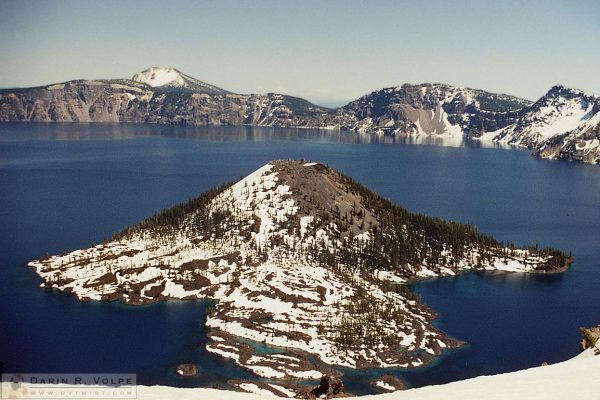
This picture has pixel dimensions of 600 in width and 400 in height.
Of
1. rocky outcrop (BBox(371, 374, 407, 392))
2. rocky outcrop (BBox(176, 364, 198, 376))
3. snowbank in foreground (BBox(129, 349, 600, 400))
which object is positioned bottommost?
rocky outcrop (BBox(176, 364, 198, 376))

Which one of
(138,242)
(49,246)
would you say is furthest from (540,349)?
(49,246)

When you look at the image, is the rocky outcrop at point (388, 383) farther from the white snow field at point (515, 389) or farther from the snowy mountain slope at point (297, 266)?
the white snow field at point (515, 389)

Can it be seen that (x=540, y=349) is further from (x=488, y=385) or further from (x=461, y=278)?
(x=488, y=385)

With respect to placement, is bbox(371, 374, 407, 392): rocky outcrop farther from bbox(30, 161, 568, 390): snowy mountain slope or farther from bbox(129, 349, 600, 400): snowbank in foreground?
bbox(129, 349, 600, 400): snowbank in foreground

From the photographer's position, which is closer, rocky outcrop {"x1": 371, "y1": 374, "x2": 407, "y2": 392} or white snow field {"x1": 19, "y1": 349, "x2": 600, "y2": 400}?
white snow field {"x1": 19, "y1": 349, "x2": 600, "y2": 400}

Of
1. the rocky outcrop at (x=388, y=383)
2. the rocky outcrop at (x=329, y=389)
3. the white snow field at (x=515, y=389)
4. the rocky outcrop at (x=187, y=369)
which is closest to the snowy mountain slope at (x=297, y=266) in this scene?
the rocky outcrop at (x=388, y=383)

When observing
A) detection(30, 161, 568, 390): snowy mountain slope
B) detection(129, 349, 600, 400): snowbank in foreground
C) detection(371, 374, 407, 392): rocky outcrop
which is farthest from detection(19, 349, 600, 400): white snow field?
detection(30, 161, 568, 390): snowy mountain slope

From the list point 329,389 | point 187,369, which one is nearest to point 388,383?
point 187,369
